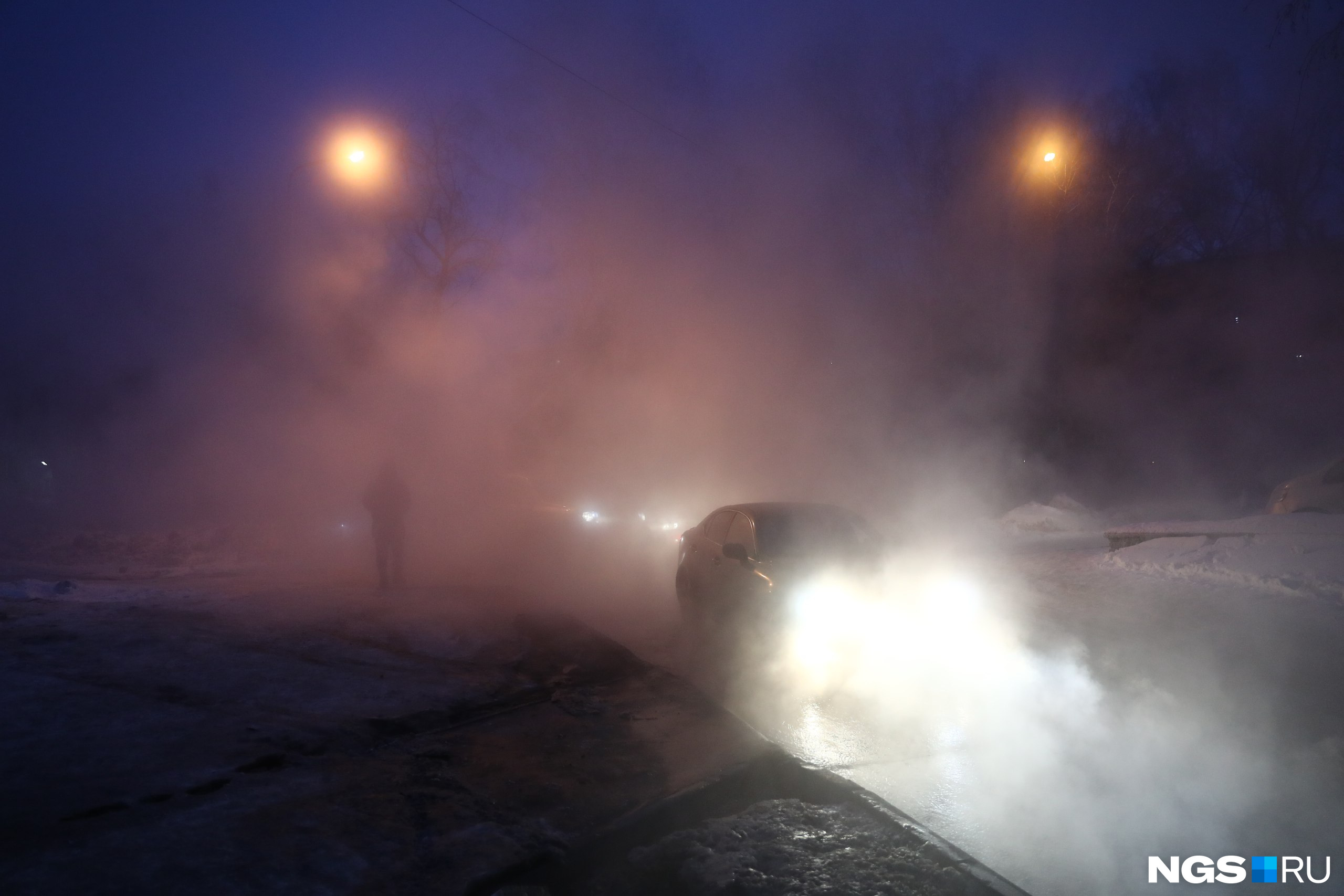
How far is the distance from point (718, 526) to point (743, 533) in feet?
2.19

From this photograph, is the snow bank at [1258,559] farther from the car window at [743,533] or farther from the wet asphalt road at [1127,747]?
the car window at [743,533]

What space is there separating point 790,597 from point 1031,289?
10750 millimetres

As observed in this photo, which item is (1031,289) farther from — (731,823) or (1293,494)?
(731,823)

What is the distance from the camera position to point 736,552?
639cm

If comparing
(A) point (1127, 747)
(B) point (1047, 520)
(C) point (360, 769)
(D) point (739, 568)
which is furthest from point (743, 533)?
(B) point (1047, 520)

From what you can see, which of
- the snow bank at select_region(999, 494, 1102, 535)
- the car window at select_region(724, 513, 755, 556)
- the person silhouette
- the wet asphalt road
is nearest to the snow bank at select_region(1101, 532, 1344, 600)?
the wet asphalt road

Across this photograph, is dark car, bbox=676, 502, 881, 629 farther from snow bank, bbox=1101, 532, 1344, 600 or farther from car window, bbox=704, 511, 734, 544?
snow bank, bbox=1101, 532, 1344, 600

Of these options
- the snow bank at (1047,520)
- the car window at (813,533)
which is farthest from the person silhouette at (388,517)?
the snow bank at (1047,520)

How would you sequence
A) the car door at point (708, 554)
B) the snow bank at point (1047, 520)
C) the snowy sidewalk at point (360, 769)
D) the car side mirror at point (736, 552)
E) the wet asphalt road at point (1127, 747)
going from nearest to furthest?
1. the snowy sidewalk at point (360, 769)
2. the wet asphalt road at point (1127, 747)
3. the car side mirror at point (736, 552)
4. the car door at point (708, 554)
5. the snow bank at point (1047, 520)

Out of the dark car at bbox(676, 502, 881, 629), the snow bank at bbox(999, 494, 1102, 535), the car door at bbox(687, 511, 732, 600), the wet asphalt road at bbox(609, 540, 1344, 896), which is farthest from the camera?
the snow bank at bbox(999, 494, 1102, 535)

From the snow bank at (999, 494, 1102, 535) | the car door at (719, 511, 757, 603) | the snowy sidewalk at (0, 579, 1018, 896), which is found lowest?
the snowy sidewalk at (0, 579, 1018, 896)

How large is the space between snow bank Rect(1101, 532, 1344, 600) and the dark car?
347cm

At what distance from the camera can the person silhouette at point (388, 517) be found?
988 centimetres

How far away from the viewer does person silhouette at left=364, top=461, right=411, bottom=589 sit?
9.88m
